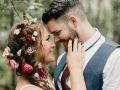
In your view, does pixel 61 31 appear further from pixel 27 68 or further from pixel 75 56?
pixel 27 68

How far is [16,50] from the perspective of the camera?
5.03 m

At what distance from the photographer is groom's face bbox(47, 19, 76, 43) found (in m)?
5.36

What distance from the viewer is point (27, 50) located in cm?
499

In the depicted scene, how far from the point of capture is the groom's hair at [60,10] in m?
5.37

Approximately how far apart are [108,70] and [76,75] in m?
0.32

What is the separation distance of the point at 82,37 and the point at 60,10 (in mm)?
350

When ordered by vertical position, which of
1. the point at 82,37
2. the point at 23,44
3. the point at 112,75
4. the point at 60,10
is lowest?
the point at 112,75

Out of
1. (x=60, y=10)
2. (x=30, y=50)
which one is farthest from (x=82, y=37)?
(x=30, y=50)

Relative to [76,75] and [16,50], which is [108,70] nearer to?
[76,75]

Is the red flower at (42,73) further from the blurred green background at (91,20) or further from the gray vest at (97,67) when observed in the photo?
the blurred green background at (91,20)

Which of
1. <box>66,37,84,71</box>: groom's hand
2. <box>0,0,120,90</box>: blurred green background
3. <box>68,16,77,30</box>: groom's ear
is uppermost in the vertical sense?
<box>68,16,77,30</box>: groom's ear

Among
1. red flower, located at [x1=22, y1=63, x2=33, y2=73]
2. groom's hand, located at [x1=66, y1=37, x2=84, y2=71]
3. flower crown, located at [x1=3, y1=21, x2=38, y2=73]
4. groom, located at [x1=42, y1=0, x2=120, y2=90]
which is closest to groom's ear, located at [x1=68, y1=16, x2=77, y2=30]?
groom, located at [x1=42, y1=0, x2=120, y2=90]

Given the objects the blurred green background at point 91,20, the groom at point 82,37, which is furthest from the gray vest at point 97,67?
the blurred green background at point 91,20

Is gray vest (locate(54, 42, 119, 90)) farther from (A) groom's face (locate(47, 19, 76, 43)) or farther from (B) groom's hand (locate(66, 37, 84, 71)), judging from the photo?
(A) groom's face (locate(47, 19, 76, 43))
